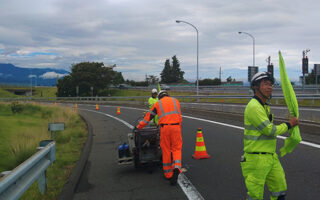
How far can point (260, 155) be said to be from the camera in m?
3.48

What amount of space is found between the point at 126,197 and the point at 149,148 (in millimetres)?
1580

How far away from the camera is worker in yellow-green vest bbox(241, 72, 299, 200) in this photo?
3422mm

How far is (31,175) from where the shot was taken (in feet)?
14.5

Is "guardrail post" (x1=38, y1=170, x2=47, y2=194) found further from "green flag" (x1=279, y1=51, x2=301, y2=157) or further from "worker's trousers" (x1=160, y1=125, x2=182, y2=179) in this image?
"green flag" (x1=279, y1=51, x2=301, y2=157)

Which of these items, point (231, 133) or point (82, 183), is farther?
point (231, 133)

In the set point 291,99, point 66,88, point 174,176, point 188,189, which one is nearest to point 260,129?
point 291,99

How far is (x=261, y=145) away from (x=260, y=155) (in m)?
0.12

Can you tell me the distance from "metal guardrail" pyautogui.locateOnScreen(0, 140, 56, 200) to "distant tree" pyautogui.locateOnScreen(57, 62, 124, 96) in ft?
205

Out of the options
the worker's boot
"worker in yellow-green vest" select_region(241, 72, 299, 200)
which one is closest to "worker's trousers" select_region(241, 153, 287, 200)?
"worker in yellow-green vest" select_region(241, 72, 299, 200)

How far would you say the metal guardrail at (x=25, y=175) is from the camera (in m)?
3.49

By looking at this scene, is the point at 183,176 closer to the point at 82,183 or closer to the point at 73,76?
the point at 82,183

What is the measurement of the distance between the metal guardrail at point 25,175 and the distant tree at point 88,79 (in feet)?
205

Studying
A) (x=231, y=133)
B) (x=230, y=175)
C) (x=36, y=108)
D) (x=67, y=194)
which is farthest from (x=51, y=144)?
(x=36, y=108)

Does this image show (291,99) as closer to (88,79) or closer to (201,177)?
(201,177)
